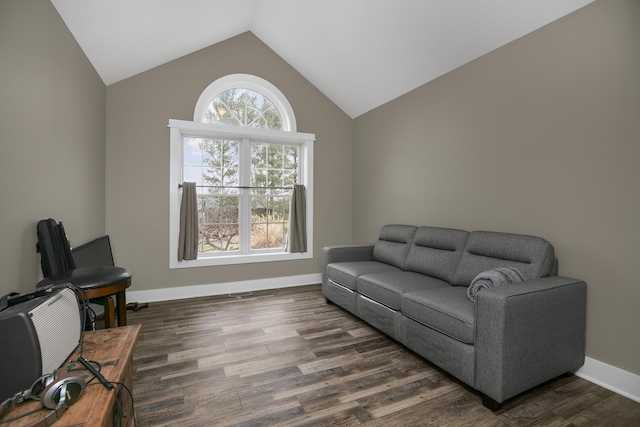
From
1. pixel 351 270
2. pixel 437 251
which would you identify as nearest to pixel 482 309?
pixel 437 251

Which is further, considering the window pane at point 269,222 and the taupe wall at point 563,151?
the window pane at point 269,222

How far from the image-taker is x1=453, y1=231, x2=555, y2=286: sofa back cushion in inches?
86.0

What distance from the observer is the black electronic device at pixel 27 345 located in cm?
94

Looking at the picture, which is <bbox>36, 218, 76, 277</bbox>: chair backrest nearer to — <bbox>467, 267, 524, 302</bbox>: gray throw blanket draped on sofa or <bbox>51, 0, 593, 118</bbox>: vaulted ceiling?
<bbox>51, 0, 593, 118</bbox>: vaulted ceiling

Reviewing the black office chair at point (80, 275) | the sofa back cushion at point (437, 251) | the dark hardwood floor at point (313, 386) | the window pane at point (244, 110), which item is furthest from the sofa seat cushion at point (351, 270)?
the window pane at point (244, 110)

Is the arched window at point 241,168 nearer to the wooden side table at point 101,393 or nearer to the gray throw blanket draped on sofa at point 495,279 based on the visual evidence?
the wooden side table at point 101,393

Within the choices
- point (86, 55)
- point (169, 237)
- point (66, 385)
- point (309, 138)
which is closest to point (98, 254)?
point (169, 237)

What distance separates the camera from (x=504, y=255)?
2.41m

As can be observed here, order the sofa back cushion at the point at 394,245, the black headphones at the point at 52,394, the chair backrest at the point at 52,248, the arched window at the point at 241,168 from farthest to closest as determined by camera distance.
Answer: the arched window at the point at 241,168 → the sofa back cushion at the point at 394,245 → the chair backrest at the point at 52,248 → the black headphones at the point at 52,394

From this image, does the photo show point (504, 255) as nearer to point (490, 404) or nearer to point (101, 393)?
point (490, 404)

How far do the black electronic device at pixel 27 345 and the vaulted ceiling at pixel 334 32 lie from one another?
241 cm

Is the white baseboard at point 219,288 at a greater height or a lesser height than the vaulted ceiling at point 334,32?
lesser

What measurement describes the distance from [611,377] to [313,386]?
76.0 inches

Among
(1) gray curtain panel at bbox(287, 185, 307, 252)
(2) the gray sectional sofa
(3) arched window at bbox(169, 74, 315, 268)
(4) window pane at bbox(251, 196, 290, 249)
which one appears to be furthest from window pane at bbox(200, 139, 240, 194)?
(2) the gray sectional sofa
